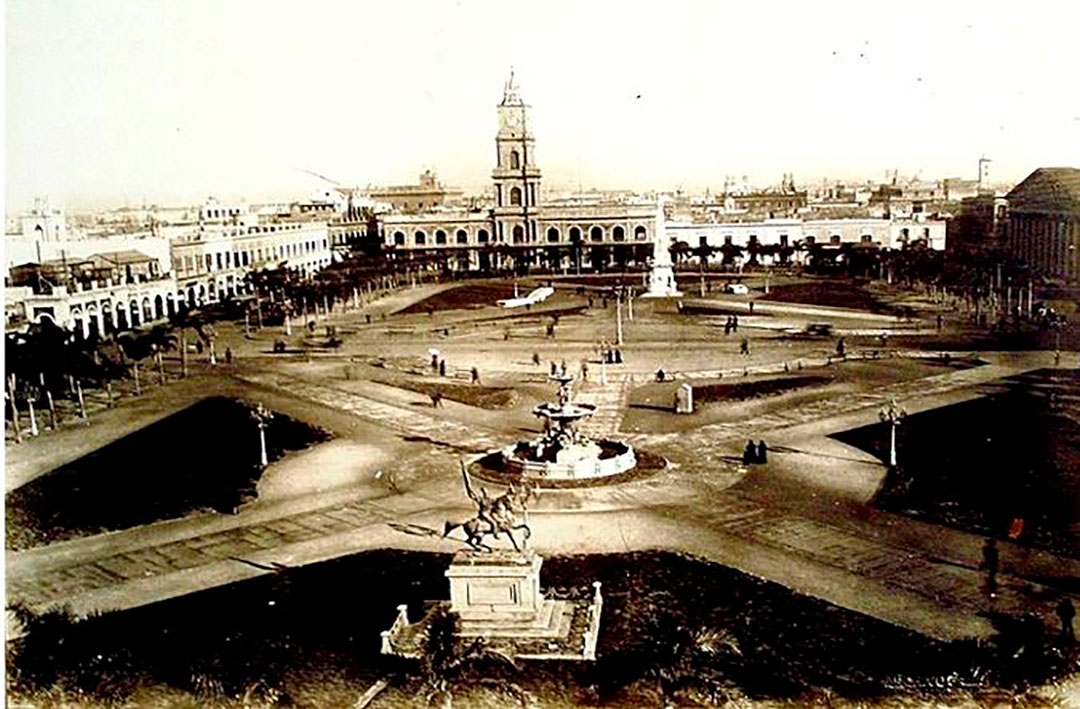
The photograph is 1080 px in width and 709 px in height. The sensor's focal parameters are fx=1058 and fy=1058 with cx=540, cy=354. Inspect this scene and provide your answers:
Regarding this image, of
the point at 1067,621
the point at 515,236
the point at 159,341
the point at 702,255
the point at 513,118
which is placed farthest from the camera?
the point at 702,255

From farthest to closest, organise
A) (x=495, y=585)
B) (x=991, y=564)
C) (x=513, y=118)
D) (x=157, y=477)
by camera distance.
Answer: (x=157, y=477) < (x=513, y=118) < (x=991, y=564) < (x=495, y=585)

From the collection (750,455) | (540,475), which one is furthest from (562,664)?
(750,455)

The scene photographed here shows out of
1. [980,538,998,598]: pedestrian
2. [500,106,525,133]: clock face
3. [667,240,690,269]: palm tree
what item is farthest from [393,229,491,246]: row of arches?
[980,538,998,598]: pedestrian

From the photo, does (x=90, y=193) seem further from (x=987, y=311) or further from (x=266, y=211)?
(x=987, y=311)

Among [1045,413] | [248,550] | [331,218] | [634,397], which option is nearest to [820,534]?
[1045,413]

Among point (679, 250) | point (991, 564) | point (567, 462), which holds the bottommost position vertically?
point (991, 564)

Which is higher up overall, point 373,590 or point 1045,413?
point 1045,413

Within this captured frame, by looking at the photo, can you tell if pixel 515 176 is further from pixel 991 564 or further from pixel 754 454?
pixel 991 564
